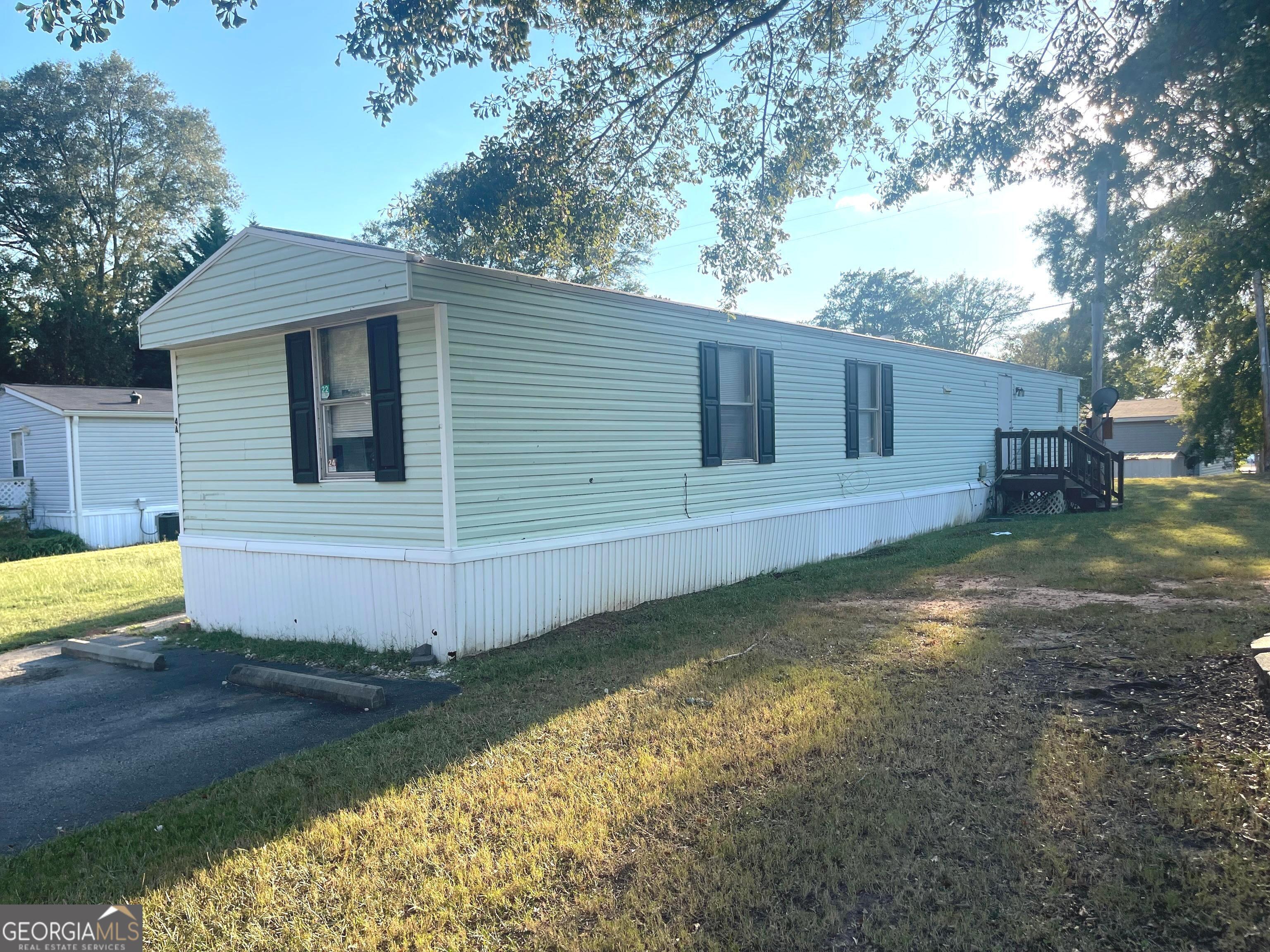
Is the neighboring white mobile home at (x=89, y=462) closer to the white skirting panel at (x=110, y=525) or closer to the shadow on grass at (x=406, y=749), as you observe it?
the white skirting panel at (x=110, y=525)

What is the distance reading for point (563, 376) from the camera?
7.31 meters

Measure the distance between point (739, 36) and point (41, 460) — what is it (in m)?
19.8

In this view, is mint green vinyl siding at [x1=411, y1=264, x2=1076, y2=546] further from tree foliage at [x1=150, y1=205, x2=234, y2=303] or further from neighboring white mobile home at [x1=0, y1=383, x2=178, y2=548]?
tree foliage at [x1=150, y1=205, x2=234, y2=303]

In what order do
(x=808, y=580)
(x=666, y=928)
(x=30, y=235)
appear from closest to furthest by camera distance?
1. (x=666, y=928)
2. (x=808, y=580)
3. (x=30, y=235)

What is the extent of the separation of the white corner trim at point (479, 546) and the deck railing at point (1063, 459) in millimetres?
7112

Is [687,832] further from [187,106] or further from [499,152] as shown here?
[187,106]

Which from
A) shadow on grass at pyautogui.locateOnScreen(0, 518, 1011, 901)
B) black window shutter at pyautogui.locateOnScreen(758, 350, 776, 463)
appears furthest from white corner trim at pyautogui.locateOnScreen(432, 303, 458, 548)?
black window shutter at pyautogui.locateOnScreen(758, 350, 776, 463)

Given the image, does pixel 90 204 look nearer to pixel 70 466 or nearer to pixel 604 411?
pixel 70 466

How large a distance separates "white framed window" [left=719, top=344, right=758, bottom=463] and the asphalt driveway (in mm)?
4837

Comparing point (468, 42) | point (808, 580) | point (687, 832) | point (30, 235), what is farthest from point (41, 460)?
point (687, 832)

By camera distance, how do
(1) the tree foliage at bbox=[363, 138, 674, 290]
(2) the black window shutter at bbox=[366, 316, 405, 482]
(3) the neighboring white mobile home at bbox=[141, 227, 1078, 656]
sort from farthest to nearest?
(1) the tree foliage at bbox=[363, 138, 674, 290] < (2) the black window shutter at bbox=[366, 316, 405, 482] < (3) the neighboring white mobile home at bbox=[141, 227, 1078, 656]

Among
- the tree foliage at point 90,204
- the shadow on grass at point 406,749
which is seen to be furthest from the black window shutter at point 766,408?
the tree foliage at point 90,204

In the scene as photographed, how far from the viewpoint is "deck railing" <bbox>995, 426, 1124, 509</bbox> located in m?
15.0

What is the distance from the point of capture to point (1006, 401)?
16531 millimetres
